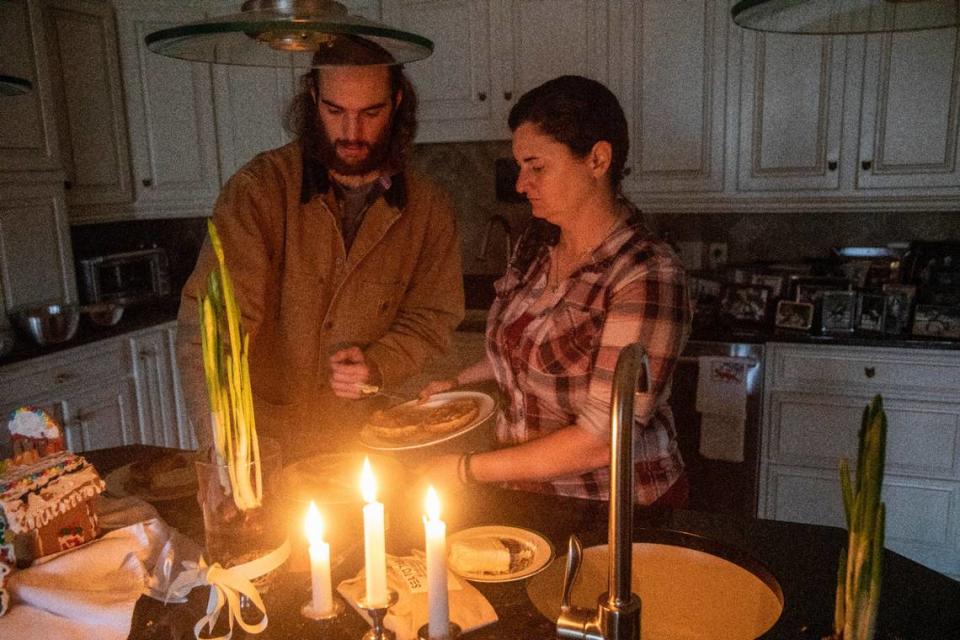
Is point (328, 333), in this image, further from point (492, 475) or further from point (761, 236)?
point (761, 236)

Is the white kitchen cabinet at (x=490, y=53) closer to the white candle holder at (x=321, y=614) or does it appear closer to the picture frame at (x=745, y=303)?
the picture frame at (x=745, y=303)

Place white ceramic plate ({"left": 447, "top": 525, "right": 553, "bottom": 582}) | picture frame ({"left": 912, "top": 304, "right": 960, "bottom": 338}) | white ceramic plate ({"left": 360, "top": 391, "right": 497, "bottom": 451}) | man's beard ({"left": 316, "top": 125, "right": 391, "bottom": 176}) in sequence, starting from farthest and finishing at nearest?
picture frame ({"left": 912, "top": 304, "right": 960, "bottom": 338}) < man's beard ({"left": 316, "top": 125, "right": 391, "bottom": 176}) < white ceramic plate ({"left": 360, "top": 391, "right": 497, "bottom": 451}) < white ceramic plate ({"left": 447, "top": 525, "right": 553, "bottom": 582})

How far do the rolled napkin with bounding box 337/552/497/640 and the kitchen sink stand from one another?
8 centimetres

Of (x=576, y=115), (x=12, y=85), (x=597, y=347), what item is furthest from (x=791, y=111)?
(x=12, y=85)

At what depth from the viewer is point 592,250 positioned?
142 centimetres

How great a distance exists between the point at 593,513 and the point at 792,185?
2.17 metres

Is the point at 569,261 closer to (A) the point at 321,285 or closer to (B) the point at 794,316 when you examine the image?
(A) the point at 321,285

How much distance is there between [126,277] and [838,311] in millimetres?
3020

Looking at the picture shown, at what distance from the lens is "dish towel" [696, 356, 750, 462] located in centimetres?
267

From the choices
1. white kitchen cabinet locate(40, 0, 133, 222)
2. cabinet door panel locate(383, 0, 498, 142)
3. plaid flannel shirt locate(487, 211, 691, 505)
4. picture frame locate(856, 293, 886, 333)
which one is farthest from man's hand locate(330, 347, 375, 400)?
white kitchen cabinet locate(40, 0, 133, 222)

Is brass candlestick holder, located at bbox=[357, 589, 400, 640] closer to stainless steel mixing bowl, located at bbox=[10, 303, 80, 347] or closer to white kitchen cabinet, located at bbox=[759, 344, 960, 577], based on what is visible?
white kitchen cabinet, located at bbox=[759, 344, 960, 577]

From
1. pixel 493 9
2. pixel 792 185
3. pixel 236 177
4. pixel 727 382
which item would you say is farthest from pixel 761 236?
pixel 236 177

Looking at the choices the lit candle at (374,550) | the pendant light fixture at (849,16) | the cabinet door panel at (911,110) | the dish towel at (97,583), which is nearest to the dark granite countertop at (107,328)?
the dish towel at (97,583)

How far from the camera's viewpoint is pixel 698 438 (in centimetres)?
275
